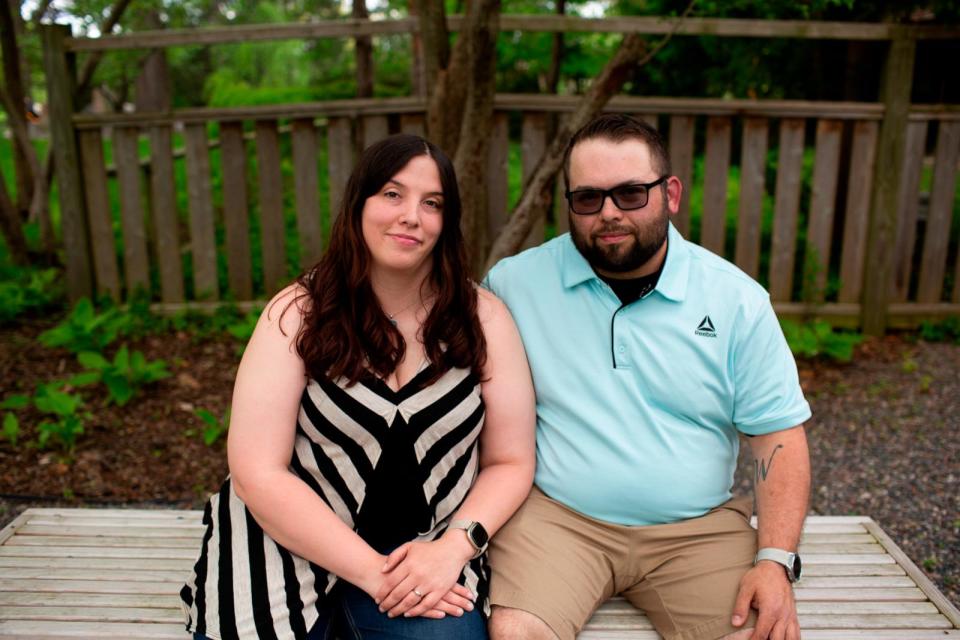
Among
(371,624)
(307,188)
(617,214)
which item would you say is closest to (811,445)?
(617,214)

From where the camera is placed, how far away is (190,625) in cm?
218

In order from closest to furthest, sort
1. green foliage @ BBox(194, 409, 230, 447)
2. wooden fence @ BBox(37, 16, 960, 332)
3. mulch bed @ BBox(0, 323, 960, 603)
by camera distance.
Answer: mulch bed @ BBox(0, 323, 960, 603) < green foliage @ BBox(194, 409, 230, 447) < wooden fence @ BBox(37, 16, 960, 332)

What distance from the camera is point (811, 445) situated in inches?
177

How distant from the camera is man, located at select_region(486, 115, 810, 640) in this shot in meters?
2.33

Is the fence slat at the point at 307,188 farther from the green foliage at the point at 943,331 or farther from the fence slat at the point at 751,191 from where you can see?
the green foliage at the point at 943,331

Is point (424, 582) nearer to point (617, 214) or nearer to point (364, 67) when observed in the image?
point (617, 214)

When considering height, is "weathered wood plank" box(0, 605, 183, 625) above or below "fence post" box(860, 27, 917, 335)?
below

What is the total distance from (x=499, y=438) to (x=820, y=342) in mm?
3690

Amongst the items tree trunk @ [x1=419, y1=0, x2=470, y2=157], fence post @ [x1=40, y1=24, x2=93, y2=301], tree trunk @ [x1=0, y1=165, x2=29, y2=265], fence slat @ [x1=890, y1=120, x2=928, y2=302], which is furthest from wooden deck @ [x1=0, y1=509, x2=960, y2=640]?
tree trunk @ [x1=0, y1=165, x2=29, y2=265]

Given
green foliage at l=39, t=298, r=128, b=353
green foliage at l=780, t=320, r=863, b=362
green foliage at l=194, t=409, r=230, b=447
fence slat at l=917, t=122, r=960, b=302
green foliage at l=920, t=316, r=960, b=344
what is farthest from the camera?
green foliage at l=920, t=316, r=960, b=344

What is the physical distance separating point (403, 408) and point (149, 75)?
47.3 ft

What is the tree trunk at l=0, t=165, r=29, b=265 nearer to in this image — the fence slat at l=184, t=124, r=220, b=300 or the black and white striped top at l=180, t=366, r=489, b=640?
the fence slat at l=184, t=124, r=220, b=300

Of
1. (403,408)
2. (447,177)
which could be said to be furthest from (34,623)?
(447,177)

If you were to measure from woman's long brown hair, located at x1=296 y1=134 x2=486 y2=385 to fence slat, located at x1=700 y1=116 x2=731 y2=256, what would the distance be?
3.61 metres
